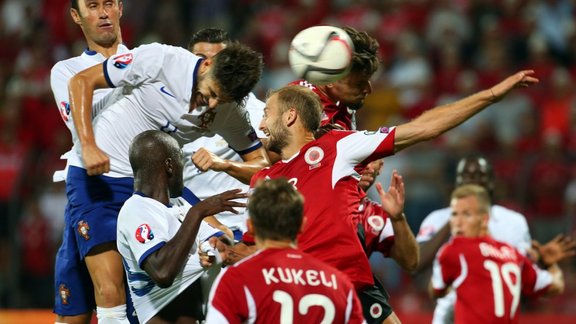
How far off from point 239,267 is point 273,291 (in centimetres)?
19

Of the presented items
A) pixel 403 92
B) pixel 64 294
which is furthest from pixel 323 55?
pixel 403 92

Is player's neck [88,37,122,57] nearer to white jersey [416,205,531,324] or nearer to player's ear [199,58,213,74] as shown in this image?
player's ear [199,58,213,74]

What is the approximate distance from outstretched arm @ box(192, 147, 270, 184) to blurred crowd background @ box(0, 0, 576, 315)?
5023 mm

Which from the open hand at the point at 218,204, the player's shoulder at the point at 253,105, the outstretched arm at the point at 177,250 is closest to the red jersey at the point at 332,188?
the open hand at the point at 218,204

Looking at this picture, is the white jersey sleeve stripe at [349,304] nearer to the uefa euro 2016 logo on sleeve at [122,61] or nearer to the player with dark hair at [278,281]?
the player with dark hair at [278,281]

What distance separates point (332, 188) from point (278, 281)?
97 centimetres

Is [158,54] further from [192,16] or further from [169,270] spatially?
[192,16]

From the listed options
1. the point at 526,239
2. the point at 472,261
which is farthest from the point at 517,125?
the point at 472,261

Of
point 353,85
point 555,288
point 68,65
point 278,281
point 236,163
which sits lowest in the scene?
point 555,288

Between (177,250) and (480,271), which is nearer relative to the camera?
(177,250)

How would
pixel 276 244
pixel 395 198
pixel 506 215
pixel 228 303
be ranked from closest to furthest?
pixel 228 303 < pixel 276 244 < pixel 395 198 < pixel 506 215

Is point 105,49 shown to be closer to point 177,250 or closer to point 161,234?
point 161,234

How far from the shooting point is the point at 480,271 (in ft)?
26.2

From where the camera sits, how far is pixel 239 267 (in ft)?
15.8
